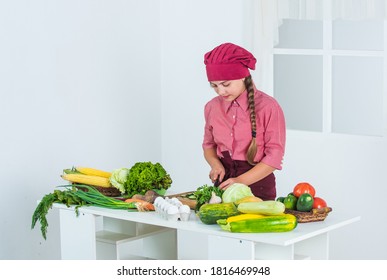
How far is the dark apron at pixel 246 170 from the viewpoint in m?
4.48

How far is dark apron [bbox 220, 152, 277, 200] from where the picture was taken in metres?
4.48

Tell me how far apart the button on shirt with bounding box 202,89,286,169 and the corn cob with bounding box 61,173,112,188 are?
68 cm

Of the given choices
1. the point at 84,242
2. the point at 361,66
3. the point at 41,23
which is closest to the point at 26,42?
the point at 41,23

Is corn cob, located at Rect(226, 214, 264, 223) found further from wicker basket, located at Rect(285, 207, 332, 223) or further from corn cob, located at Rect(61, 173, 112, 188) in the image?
corn cob, located at Rect(61, 173, 112, 188)

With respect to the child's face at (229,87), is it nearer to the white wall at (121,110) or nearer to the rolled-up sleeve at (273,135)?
the rolled-up sleeve at (273,135)

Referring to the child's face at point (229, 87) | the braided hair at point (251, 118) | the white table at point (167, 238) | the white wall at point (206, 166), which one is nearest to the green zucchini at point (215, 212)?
the white table at point (167, 238)

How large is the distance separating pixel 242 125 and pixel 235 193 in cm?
52

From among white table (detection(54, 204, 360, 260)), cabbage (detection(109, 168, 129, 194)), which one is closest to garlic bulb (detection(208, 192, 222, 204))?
white table (detection(54, 204, 360, 260))

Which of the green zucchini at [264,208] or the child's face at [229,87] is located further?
the child's face at [229,87]

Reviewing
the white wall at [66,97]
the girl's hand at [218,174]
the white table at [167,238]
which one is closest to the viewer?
the white table at [167,238]

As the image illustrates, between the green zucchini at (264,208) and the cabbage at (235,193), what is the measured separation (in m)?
0.19

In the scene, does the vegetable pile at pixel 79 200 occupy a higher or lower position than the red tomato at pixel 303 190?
lower

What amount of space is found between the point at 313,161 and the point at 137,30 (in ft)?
6.08

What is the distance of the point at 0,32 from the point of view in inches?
222
